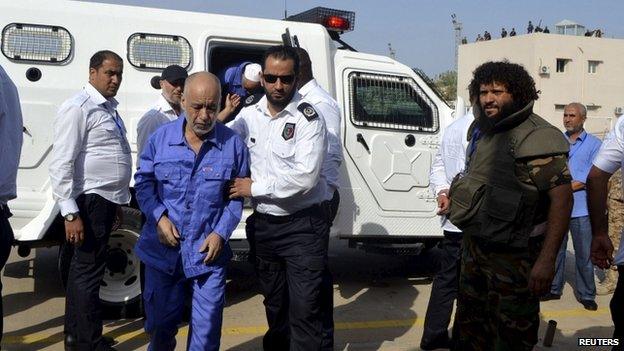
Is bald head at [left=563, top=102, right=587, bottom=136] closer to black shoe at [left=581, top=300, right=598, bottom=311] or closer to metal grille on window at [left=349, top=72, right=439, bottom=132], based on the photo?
metal grille on window at [left=349, top=72, right=439, bottom=132]

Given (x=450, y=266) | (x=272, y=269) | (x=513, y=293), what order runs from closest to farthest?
(x=513, y=293), (x=272, y=269), (x=450, y=266)

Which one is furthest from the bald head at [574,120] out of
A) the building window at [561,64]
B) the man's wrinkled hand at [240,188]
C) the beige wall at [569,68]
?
the building window at [561,64]

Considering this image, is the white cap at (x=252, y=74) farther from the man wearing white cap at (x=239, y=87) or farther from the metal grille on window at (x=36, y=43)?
the metal grille on window at (x=36, y=43)

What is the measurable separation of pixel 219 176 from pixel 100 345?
1.59 m

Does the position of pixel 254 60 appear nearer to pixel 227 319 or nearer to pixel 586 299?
pixel 227 319

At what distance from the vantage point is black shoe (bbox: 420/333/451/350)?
4.80m

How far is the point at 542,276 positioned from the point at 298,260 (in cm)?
128

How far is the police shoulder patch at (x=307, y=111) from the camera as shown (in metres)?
3.70

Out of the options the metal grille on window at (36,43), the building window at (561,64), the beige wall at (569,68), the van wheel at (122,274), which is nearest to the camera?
the metal grille on window at (36,43)

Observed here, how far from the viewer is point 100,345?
4.32 m

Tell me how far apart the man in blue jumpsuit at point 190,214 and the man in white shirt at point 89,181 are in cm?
83

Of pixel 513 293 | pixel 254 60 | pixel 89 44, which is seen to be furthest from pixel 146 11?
pixel 513 293

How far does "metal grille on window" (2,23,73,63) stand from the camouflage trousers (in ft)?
11.4

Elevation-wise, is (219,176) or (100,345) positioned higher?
(219,176)
